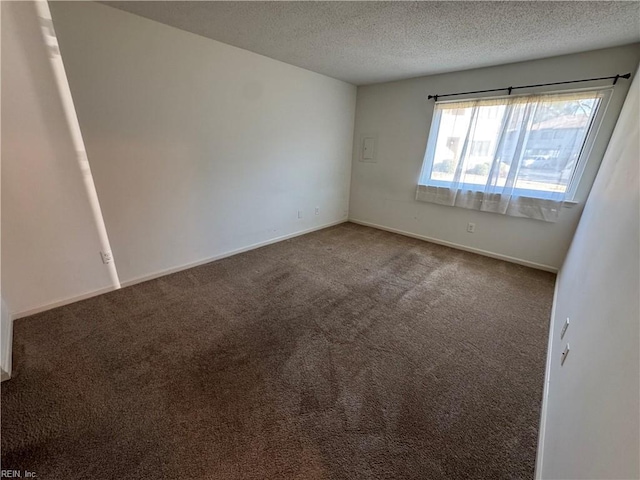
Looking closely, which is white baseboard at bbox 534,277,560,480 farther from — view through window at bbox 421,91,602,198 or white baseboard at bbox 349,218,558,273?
view through window at bbox 421,91,602,198

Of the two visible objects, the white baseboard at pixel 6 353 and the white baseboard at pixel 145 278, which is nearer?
the white baseboard at pixel 6 353

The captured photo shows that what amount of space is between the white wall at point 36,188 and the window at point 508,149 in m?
3.95

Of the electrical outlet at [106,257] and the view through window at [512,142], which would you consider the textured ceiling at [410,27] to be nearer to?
the view through window at [512,142]

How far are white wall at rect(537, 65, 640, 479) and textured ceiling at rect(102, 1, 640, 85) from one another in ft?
3.53

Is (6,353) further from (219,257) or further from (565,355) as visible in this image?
(565,355)

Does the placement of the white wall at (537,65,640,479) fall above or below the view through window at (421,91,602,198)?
below

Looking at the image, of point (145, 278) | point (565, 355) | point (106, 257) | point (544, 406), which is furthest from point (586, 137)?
point (106, 257)

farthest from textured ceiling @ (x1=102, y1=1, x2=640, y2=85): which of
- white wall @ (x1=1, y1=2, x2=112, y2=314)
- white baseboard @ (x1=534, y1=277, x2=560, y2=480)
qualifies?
white baseboard @ (x1=534, y1=277, x2=560, y2=480)

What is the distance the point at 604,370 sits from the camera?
2.72 ft

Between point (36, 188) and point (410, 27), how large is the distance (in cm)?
317

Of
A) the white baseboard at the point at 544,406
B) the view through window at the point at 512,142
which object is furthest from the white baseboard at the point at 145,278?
the white baseboard at the point at 544,406

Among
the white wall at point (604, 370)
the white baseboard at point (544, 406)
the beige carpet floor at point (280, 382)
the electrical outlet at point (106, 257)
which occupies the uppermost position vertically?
the white wall at point (604, 370)

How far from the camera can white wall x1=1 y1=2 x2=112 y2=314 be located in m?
1.75

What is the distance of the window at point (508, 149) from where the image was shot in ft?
8.89
